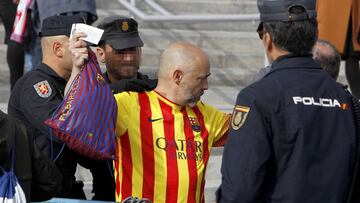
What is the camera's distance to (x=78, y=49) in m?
3.46

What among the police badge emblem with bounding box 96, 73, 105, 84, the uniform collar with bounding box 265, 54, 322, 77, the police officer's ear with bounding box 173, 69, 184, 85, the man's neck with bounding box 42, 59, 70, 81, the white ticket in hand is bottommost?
the man's neck with bounding box 42, 59, 70, 81

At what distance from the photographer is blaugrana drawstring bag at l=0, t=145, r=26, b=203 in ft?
10.2

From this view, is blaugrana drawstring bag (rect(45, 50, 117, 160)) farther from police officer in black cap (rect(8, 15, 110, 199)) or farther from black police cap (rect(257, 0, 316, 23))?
black police cap (rect(257, 0, 316, 23))

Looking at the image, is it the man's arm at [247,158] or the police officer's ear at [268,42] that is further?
the police officer's ear at [268,42]

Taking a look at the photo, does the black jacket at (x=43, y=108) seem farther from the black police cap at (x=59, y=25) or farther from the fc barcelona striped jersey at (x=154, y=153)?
→ the fc barcelona striped jersey at (x=154, y=153)

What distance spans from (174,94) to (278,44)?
3.06 ft

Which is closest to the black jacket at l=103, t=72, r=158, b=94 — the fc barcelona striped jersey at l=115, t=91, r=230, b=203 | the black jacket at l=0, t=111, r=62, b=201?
the fc barcelona striped jersey at l=115, t=91, r=230, b=203

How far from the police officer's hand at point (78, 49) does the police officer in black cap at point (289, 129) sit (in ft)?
2.71

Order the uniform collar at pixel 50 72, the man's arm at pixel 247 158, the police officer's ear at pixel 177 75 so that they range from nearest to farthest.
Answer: the man's arm at pixel 247 158
the police officer's ear at pixel 177 75
the uniform collar at pixel 50 72

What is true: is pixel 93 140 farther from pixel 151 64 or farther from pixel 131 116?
pixel 151 64

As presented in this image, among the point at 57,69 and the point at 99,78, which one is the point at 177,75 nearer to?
the point at 99,78

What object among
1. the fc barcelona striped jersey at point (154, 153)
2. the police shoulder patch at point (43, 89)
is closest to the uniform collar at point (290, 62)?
the fc barcelona striped jersey at point (154, 153)

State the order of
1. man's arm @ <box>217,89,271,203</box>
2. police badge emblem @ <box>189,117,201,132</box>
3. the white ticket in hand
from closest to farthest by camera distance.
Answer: man's arm @ <box>217,89,271,203</box> < the white ticket in hand < police badge emblem @ <box>189,117,201,132</box>

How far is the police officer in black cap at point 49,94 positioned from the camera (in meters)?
3.94
